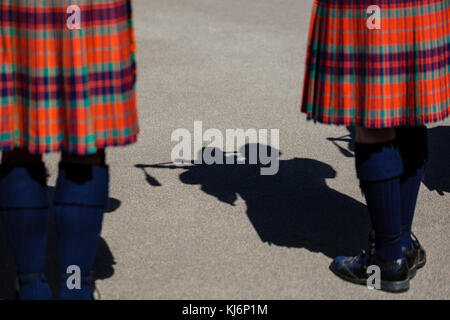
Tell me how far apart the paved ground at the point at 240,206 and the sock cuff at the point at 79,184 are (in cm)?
58

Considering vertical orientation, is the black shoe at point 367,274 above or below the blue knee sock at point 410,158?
below

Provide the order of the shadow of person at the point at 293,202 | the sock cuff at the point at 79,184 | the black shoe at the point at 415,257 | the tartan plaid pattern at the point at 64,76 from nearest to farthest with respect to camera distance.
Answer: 1. the tartan plaid pattern at the point at 64,76
2. the sock cuff at the point at 79,184
3. the black shoe at the point at 415,257
4. the shadow of person at the point at 293,202

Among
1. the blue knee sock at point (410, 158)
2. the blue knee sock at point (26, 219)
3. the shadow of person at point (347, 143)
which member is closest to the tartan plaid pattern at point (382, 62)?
the blue knee sock at point (410, 158)

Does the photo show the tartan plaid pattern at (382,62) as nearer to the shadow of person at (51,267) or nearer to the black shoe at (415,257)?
the black shoe at (415,257)

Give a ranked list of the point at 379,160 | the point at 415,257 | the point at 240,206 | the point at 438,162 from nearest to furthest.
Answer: the point at 379,160 < the point at 415,257 < the point at 240,206 < the point at 438,162

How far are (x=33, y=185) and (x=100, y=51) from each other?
1.52 feet

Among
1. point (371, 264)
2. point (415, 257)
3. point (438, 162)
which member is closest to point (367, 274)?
point (371, 264)

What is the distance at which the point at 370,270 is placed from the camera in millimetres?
3229

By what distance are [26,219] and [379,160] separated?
1.16m

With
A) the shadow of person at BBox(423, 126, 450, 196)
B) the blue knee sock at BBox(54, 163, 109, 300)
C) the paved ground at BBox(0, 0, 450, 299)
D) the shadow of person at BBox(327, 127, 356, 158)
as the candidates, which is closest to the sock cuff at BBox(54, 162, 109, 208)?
the blue knee sock at BBox(54, 163, 109, 300)

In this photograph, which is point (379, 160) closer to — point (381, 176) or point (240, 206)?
point (381, 176)

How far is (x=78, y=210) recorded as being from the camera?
2691 mm

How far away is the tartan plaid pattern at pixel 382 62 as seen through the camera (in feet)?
9.44
